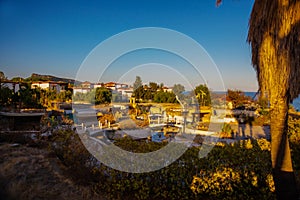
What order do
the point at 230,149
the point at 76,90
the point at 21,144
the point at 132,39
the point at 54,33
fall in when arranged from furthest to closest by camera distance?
1. the point at 76,90
2. the point at 54,33
3. the point at 132,39
4. the point at 21,144
5. the point at 230,149

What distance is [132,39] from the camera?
678 cm

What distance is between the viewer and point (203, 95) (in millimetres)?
13633

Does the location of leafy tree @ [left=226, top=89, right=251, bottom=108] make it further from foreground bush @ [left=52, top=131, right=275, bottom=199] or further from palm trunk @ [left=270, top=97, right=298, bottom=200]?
palm trunk @ [left=270, top=97, right=298, bottom=200]

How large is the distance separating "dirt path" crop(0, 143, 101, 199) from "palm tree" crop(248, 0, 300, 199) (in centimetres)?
284

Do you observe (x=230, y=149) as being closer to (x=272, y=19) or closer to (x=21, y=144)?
(x=272, y=19)

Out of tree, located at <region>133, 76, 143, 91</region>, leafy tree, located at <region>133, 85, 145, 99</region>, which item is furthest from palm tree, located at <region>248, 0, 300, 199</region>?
leafy tree, located at <region>133, 85, 145, 99</region>

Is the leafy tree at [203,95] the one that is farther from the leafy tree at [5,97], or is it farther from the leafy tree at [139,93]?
the leafy tree at [5,97]

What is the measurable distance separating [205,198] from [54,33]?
10.5 metres

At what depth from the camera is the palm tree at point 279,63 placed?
92.6 inches

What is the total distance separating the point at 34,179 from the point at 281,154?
4223 millimetres

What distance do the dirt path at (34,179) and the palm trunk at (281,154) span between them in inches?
108

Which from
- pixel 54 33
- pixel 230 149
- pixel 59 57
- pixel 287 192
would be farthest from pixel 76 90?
pixel 287 192

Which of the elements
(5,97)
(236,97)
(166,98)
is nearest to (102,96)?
(166,98)

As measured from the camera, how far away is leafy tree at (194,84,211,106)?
1359 centimetres
